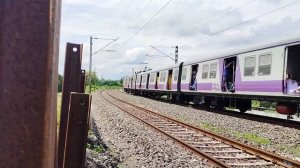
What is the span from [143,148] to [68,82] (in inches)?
264

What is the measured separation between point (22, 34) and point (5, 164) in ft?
1.25

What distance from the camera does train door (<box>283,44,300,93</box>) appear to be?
1467cm

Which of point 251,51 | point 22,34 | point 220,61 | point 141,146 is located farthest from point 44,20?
point 220,61

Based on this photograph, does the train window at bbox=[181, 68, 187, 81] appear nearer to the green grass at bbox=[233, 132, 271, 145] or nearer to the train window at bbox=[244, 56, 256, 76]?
the train window at bbox=[244, 56, 256, 76]

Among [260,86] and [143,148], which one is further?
[260,86]

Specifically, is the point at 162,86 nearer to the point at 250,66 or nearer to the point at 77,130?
the point at 250,66

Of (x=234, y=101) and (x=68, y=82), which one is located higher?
(x=68, y=82)

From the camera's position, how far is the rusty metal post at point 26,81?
1218mm

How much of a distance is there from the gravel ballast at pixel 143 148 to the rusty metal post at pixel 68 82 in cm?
471

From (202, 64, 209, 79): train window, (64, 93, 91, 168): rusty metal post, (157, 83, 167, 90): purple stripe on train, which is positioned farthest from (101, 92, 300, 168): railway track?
(157, 83, 167, 90): purple stripe on train

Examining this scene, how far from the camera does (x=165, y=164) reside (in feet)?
27.6

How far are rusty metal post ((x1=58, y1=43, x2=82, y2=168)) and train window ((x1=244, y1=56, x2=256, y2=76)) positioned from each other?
13.9 meters

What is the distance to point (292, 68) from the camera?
1554 cm

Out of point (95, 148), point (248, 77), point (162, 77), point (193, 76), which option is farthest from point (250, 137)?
point (162, 77)
